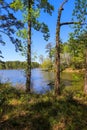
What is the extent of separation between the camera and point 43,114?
25.6 ft

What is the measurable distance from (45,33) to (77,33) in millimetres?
2064

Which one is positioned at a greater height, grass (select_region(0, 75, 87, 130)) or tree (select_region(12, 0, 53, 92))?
tree (select_region(12, 0, 53, 92))

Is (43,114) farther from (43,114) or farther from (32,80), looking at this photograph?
(32,80)

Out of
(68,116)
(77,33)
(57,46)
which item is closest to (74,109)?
(68,116)

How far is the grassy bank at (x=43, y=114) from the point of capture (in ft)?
23.2

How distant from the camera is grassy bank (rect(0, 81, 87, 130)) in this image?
708 cm

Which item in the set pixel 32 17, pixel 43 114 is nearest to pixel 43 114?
pixel 43 114

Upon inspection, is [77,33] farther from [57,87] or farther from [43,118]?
[43,118]

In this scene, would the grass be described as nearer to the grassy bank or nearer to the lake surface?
the grassy bank

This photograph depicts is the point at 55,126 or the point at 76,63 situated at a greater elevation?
the point at 76,63

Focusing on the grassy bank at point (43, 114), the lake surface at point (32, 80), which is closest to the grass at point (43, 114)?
the grassy bank at point (43, 114)

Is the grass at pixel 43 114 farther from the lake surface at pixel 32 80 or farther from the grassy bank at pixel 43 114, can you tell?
the lake surface at pixel 32 80

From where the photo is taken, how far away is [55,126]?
23.2ft

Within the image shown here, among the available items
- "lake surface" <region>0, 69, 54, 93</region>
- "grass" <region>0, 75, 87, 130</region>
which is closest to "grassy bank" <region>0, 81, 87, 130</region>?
"grass" <region>0, 75, 87, 130</region>
